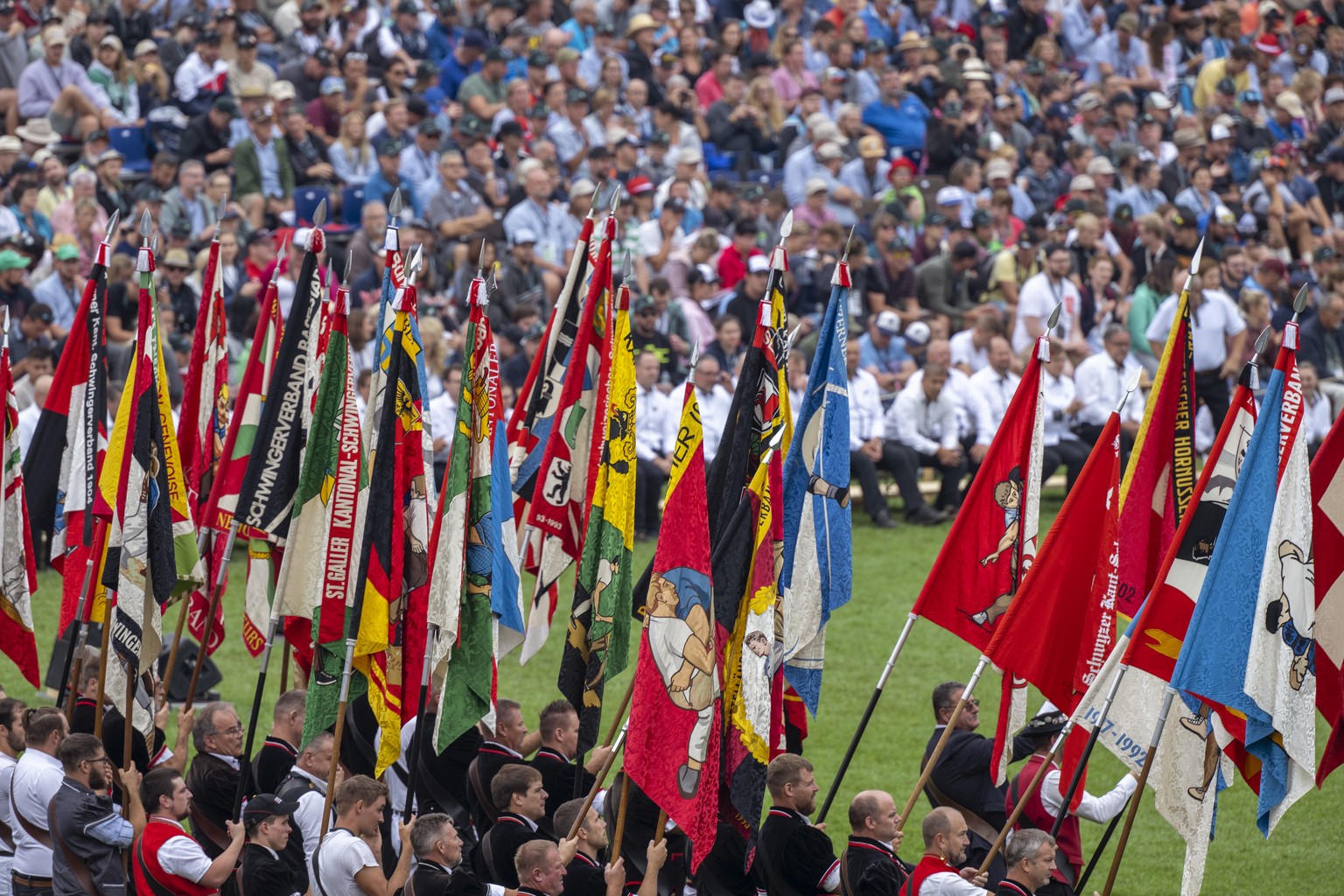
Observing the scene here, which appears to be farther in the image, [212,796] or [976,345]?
[976,345]

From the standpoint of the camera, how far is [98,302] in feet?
37.9

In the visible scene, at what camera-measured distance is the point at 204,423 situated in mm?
12625

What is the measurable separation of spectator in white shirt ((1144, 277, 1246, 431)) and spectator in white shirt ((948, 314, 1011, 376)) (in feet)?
6.72

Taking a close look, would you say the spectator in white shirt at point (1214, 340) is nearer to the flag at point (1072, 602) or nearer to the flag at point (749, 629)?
the flag at point (1072, 602)

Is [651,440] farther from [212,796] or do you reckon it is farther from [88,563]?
[212,796]

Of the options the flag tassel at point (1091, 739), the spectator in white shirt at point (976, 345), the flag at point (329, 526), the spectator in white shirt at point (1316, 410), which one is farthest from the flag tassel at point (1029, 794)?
the spectator in white shirt at point (1316, 410)

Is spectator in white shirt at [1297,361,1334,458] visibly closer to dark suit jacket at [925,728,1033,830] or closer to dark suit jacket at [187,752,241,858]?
dark suit jacket at [925,728,1033,830]

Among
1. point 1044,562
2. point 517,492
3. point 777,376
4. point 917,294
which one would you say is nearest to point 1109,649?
point 1044,562

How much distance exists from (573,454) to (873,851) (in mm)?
3523

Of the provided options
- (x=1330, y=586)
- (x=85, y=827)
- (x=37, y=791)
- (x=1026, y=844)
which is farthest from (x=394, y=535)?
(x=1330, y=586)

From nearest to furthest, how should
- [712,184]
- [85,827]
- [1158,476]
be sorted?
[85,827]
[1158,476]
[712,184]

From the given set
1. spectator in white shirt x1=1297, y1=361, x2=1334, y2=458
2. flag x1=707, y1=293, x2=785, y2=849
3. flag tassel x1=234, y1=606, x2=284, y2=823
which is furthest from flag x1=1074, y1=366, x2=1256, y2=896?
spectator in white shirt x1=1297, y1=361, x2=1334, y2=458

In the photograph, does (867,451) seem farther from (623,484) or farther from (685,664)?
(685,664)

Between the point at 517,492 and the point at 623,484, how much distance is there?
188 cm
